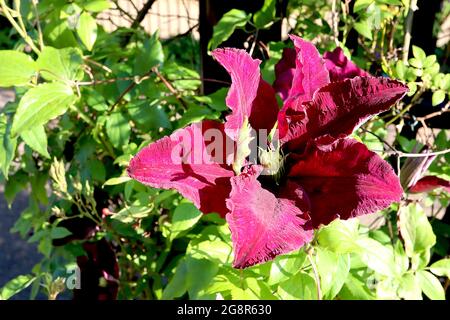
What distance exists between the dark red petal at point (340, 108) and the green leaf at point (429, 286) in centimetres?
→ 35

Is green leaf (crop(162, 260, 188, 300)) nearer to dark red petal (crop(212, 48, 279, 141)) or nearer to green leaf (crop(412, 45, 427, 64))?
dark red petal (crop(212, 48, 279, 141))

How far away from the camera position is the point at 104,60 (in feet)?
3.81

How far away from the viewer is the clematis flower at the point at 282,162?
55cm

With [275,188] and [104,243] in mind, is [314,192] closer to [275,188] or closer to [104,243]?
[275,188]

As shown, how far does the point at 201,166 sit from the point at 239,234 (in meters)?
0.11

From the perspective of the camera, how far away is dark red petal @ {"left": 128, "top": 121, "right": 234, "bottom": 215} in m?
0.57

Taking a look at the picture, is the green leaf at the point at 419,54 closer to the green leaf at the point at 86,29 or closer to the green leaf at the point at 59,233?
the green leaf at the point at 86,29

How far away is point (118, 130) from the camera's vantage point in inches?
37.0

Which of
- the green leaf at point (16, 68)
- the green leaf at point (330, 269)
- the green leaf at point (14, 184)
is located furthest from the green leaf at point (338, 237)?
the green leaf at point (14, 184)

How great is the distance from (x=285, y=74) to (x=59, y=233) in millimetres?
515

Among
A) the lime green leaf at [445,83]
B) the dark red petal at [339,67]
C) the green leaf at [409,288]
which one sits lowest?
the green leaf at [409,288]

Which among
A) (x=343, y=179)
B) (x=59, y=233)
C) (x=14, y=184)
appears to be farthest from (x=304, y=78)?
(x=14, y=184)

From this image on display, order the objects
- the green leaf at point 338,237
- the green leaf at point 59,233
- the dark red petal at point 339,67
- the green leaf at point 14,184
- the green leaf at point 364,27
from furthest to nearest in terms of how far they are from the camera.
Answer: the green leaf at point 14,184, the green leaf at point 59,233, the green leaf at point 364,27, the dark red petal at point 339,67, the green leaf at point 338,237
